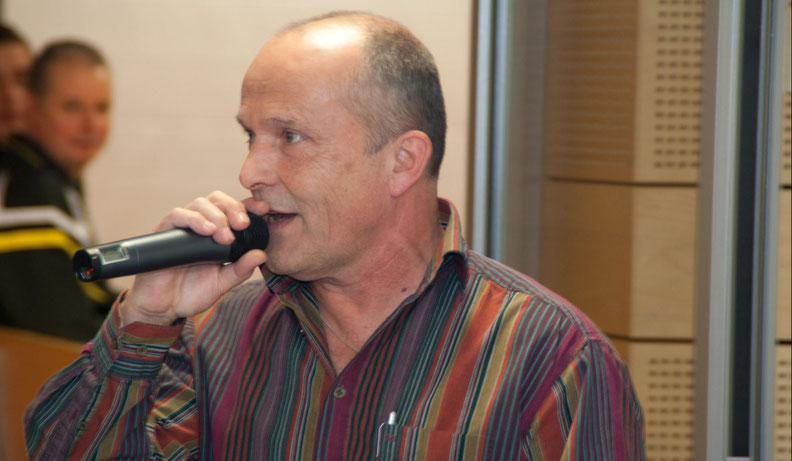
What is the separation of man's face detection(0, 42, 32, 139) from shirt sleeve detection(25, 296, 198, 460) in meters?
1.88

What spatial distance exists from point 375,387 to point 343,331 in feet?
0.39

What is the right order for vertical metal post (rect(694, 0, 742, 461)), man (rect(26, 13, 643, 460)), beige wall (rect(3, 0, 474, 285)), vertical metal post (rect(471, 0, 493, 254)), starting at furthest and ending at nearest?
beige wall (rect(3, 0, 474, 285)), vertical metal post (rect(471, 0, 493, 254)), vertical metal post (rect(694, 0, 742, 461)), man (rect(26, 13, 643, 460))

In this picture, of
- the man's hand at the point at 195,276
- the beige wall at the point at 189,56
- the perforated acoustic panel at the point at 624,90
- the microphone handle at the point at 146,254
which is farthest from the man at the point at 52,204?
the microphone handle at the point at 146,254

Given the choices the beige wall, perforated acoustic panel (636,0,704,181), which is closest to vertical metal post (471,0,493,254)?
perforated acoustic panel (636,0,704,181)

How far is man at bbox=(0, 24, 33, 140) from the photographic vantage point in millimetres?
2805

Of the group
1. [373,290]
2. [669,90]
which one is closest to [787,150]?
[669,90]

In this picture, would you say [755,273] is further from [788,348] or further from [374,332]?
[374,332]

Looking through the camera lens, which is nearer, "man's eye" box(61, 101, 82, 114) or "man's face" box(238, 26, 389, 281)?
"man's face" box(238, 26, 389, 281)

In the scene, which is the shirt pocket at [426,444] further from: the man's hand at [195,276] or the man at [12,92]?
the man at [12,92]

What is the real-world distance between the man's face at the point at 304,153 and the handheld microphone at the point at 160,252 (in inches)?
1.5

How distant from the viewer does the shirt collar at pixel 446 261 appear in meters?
1.23

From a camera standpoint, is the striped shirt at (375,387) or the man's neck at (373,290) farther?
the man's neck at (373,290)

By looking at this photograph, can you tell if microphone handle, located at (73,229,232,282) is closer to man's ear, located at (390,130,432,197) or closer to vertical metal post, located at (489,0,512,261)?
man's ear, located at (390,130,432,197)

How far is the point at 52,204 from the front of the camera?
113 inches
